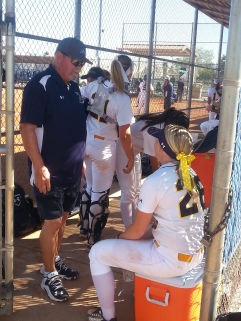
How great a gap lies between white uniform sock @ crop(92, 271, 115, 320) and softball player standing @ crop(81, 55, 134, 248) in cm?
142

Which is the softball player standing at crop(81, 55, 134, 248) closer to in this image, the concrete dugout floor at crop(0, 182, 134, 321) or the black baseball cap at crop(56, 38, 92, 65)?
the concrete dugout floor at crop(0, 182, 134, 321)

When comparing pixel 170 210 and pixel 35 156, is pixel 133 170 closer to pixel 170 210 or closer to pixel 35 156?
pixel 35 156

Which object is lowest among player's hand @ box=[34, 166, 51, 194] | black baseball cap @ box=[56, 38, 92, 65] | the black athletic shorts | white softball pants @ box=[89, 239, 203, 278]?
white softball pants @ box=[89, 239, 203, 278]

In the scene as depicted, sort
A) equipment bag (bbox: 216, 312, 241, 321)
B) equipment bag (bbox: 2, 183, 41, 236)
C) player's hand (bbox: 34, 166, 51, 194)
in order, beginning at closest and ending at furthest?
equipment bag (bbox: 216, 312, 241, 321), player's hand (bbox: 34, 166, 51, 194), equipment bag (bbox: 2, 183, 41, 236)

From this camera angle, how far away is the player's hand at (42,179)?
9.83 ft

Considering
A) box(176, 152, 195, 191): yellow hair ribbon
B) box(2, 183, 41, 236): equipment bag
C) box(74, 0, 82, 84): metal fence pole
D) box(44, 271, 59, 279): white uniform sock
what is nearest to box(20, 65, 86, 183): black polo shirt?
box(44, 271, 59, 279): white uniform sock

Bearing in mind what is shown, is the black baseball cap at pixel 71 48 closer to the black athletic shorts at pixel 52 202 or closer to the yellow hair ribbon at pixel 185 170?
the black athletic shorts at pixel 52 202

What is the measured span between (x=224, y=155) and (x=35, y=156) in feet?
4.59

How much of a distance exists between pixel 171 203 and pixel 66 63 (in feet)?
4.53

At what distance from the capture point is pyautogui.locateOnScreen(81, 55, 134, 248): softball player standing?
3945 mm

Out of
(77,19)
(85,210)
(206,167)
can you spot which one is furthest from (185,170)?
(77,19)

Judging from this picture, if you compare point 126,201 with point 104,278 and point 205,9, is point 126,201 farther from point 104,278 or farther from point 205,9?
point 205,9

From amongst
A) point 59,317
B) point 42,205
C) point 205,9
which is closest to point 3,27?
point 42,205

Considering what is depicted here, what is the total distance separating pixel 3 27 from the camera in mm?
2701
